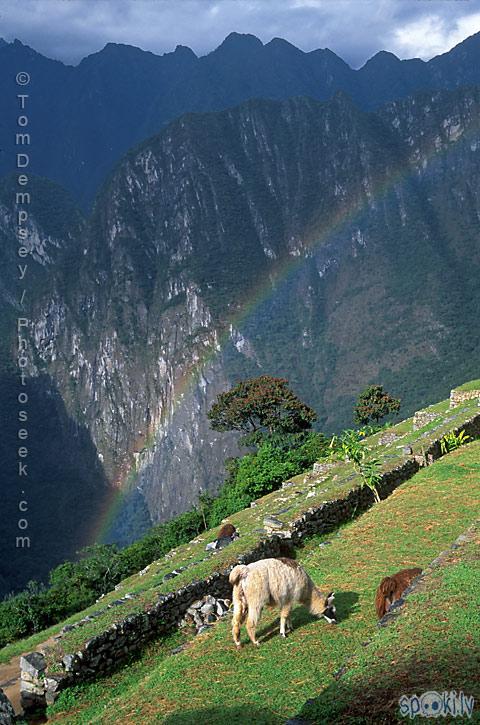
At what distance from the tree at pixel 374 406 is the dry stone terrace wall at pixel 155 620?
27.0m

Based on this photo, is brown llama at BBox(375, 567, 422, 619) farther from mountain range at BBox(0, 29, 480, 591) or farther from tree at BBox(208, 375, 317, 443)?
mountain range at BBox(0, 29, 480, 591)

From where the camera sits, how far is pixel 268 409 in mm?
38656

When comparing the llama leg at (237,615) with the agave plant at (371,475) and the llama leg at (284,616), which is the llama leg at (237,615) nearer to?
the llama leg at (284,616)

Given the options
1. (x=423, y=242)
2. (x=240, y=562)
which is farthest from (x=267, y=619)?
(x=423, y=242)

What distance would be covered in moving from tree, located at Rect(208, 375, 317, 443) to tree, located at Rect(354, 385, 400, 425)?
3483mm

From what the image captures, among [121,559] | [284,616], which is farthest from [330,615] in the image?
[121,559]

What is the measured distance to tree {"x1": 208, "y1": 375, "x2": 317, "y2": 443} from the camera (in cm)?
3841

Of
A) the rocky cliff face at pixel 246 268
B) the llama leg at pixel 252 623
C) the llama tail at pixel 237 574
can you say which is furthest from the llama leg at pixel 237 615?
the rocky cliff face at pixel 246 268

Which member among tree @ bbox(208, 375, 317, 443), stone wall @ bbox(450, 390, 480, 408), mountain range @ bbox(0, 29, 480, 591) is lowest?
stone wall @ bbox(450, 390, 480, 408)

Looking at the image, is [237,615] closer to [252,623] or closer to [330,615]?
[252,623]

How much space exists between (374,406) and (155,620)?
1278 inches

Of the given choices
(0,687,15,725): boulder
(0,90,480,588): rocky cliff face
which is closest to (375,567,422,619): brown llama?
(0,687,15,725): boulder

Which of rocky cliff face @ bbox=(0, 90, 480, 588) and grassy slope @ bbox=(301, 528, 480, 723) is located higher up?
rocky cliff face @ bbox=(0, 90, 480, 588)

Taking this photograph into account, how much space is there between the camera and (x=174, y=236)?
550 ft
